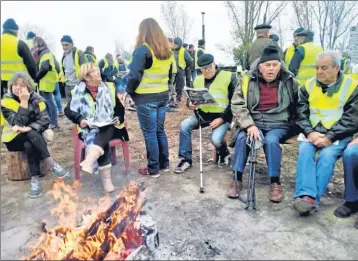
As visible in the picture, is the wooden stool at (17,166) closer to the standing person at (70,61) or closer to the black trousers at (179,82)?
the standing person at (70,61)

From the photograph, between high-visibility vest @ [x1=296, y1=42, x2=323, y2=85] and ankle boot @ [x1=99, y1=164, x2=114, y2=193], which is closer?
ankle boot @ [x1=99, y1=164, x2=114, y2=193]

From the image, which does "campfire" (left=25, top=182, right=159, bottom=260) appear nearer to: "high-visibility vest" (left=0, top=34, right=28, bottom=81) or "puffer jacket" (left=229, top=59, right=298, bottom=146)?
"puffer jacket" (left=229, top=59, right=298, bottom=146)

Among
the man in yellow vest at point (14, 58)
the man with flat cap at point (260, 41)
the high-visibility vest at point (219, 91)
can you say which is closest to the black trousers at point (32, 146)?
the man in yellow vest at point (14, 58)

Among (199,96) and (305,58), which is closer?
(199,96)

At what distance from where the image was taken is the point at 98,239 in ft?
7.95

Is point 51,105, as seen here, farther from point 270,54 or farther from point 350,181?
point 350,181

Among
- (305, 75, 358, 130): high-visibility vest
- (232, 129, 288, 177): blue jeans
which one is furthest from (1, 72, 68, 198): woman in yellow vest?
(305, 75, 358, 130): high-visibility vest

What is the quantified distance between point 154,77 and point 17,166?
216 cm

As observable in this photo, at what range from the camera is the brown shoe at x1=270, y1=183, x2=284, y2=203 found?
11.5 ft

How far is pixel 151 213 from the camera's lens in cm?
330

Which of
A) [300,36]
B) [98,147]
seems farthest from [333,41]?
[98,147]

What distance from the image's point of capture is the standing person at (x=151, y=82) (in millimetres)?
3861

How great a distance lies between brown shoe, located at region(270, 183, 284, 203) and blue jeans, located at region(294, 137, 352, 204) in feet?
0.88

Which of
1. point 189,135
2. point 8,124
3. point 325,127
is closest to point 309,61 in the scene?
point 325,127
